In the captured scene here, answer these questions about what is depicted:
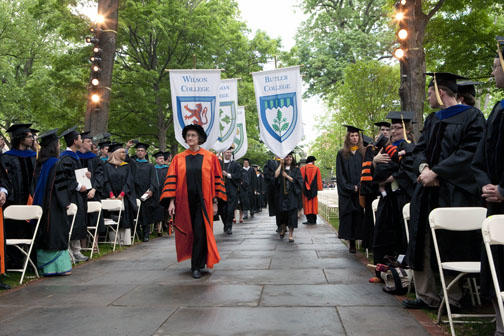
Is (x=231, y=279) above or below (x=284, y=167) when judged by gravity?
below

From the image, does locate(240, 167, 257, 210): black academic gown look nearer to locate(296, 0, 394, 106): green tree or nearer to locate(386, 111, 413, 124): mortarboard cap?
locate(386, 111, 413, 124): mortarboard cap

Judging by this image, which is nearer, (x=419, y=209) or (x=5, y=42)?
(x=419, y=209)

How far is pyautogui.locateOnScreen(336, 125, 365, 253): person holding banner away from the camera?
25.1ft

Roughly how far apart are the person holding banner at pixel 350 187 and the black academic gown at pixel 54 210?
4359mm

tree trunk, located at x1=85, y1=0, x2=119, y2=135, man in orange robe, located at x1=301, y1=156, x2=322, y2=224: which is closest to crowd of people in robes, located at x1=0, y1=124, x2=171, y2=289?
tree trunk, located at x1=85, y1=0, x2=119, y2=135

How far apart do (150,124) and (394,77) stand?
461 inches

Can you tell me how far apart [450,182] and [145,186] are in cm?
790

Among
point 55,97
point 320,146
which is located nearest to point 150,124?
point 55,97

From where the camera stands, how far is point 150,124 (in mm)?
22031

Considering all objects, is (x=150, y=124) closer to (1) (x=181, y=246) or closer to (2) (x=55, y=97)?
(2) (x=55, y=97)

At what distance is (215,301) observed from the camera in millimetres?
4555

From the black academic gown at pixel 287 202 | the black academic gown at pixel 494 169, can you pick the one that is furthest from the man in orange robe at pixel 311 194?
the black academic gown at pixel 494 169

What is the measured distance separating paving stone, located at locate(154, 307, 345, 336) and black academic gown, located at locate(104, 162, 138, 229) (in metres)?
5.60

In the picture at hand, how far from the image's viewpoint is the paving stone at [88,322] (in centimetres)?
367
